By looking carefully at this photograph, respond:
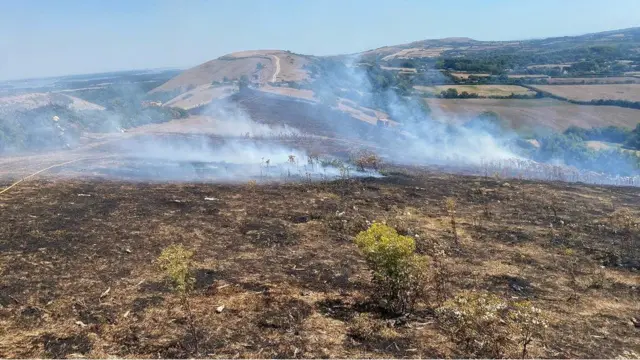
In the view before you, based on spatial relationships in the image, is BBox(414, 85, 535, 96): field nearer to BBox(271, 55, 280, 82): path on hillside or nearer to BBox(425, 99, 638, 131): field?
BBox(425, 99, 638, 131): field

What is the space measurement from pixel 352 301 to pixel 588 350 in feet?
17.5

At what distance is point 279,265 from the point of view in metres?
13.5

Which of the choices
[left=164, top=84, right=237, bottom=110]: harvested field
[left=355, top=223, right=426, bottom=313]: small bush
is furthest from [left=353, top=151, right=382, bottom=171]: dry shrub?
[left=164, top=84, right=237, bottom=110]: harvested field

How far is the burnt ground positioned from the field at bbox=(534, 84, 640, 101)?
5435cm

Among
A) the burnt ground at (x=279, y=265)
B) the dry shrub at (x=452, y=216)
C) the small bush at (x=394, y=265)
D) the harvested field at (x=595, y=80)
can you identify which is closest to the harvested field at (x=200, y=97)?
the burnt ground at (x=279, y=265)

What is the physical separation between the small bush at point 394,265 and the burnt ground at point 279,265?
0.47m

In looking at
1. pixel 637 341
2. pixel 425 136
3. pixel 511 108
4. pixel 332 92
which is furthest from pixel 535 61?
pixel 637 341

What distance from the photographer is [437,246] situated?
1538 centimetres

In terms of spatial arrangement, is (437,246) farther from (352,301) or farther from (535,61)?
(535,61)

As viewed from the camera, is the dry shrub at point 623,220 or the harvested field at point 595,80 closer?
the dry shrub at point 623,220

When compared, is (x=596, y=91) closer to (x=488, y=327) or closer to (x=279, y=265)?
(x=279, y=265)

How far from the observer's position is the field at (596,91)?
222ft

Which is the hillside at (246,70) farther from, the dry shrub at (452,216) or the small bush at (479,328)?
the small bush at (479,328)

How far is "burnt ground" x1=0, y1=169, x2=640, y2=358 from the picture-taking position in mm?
9375
